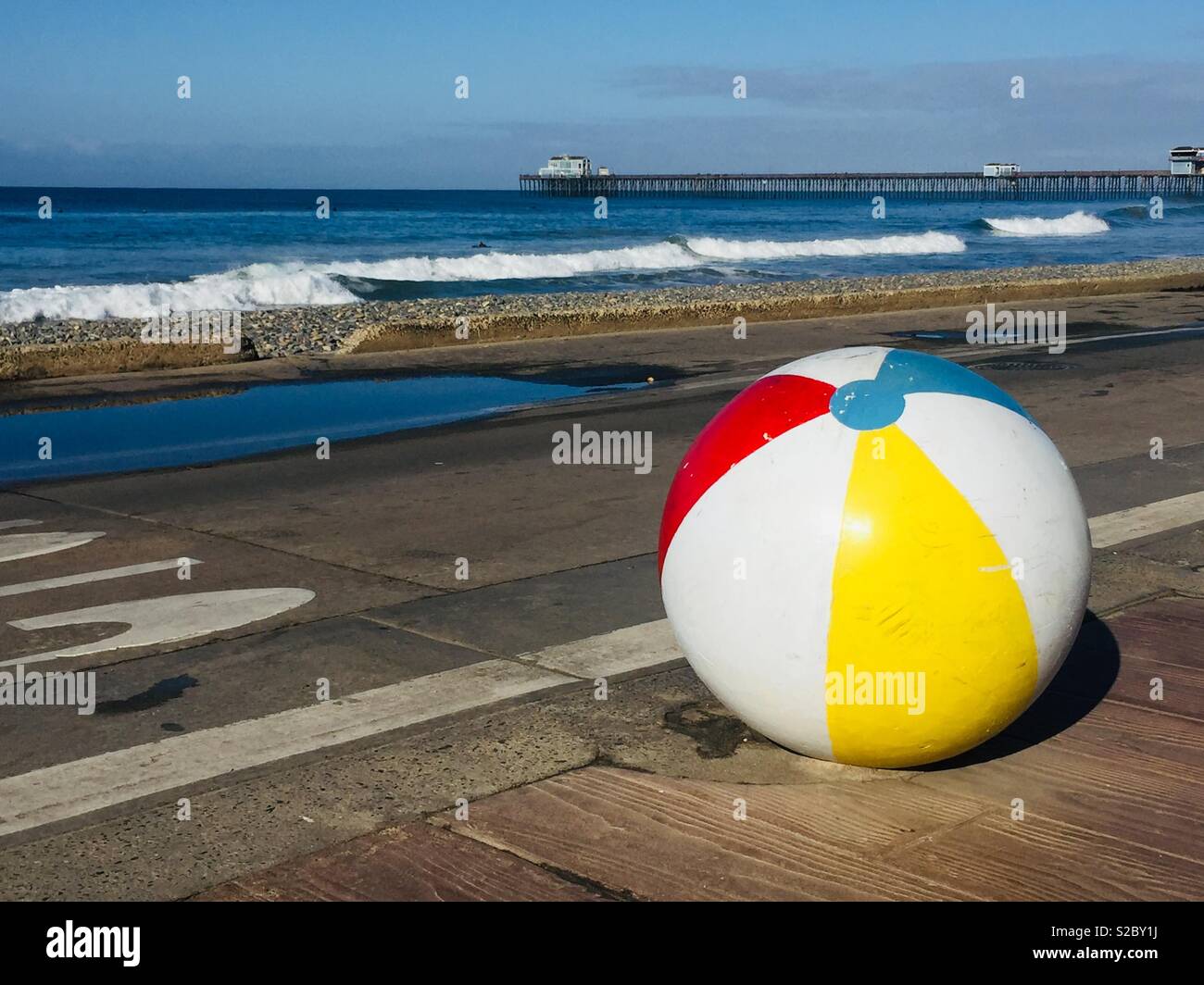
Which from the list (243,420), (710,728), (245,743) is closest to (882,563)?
(710,728)

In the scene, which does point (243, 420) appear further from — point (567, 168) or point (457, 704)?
point (567, 168)

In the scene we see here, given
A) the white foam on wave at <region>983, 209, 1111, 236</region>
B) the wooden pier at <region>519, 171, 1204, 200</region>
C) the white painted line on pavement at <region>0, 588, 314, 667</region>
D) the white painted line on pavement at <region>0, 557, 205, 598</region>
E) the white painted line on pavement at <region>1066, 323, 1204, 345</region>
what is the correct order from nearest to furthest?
the white painted line on pavement at <region>0, 588, 314, 667</region>, the white painted line on pavement at <region>0, 557, 205, 598</region>, the white painted line on pavement at <region>1066, 323, 1204, 345</region>, the white foam on wave at <region>983, 209, 1111, 236</region>, the wooden pier at <region>519, 171, 1204, 200</region>

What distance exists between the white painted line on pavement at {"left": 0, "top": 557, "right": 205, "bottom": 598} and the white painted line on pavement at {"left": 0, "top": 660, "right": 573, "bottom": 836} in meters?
2.65

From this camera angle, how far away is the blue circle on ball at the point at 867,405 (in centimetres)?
431

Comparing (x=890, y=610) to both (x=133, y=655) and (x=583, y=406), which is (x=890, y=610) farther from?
(x=583, y=406)

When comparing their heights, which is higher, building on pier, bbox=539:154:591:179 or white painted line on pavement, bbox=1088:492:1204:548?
building on pier, bbox=539:154:591:179

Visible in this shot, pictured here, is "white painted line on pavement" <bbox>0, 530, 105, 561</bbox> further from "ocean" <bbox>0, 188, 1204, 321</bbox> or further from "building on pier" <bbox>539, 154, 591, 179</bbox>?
"building on pier" <bbox>539, 154, 591, 179</bbox>

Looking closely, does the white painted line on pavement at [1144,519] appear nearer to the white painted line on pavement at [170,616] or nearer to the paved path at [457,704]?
the paved path at [457,704]

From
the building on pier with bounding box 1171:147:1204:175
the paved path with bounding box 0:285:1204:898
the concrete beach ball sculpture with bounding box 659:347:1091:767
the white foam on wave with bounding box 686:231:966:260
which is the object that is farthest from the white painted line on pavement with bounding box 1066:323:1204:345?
the building on pier with bounding box 1171:147:1204:175

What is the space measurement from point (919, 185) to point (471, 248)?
8928 centimetres

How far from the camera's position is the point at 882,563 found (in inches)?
162

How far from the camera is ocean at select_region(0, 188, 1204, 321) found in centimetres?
3906

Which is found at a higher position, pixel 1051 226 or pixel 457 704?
pixel 1051 226
